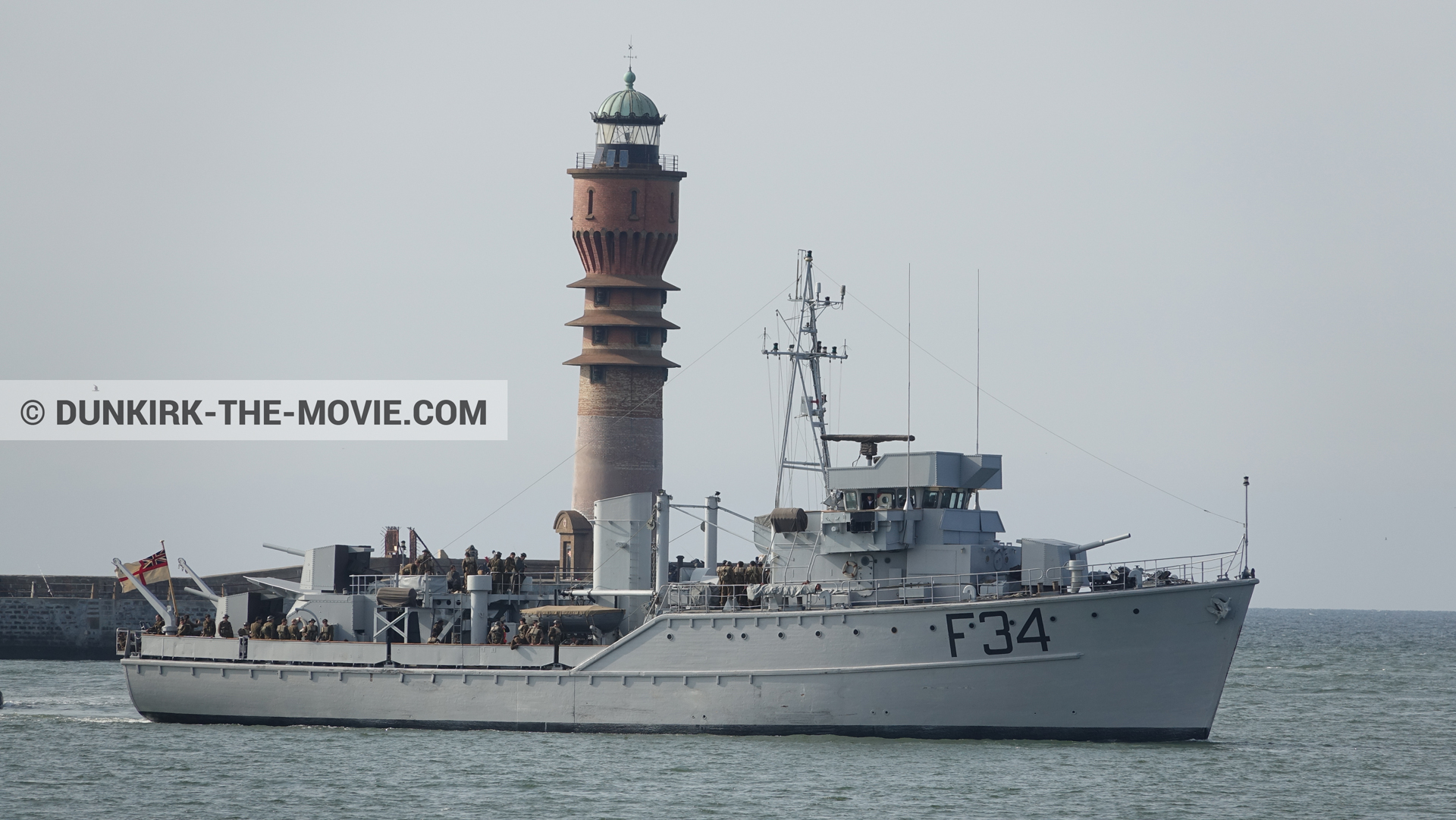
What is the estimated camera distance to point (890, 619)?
116 ft

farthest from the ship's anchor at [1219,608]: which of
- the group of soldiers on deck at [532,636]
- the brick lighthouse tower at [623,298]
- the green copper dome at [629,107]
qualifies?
the green copper dome at [629,107]

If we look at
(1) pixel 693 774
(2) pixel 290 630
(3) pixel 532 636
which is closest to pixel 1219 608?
(1) pixel 693 774

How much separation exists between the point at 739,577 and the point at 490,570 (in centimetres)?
670

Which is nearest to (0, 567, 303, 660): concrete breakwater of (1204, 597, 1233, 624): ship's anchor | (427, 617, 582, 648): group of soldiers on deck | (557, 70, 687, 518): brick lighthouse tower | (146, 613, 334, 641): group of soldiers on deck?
(557, 70, 687, 518): brick lighthouse tower

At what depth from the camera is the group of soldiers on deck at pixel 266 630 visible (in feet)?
135

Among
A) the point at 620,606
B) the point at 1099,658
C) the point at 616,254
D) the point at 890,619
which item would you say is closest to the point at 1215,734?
the point at 1099,658

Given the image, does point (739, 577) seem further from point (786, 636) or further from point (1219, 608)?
point (1219, 608)

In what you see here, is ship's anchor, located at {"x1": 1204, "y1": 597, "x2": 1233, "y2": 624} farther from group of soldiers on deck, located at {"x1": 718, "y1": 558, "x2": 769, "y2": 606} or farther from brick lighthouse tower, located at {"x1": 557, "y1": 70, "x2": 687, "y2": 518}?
brick lighthouse tower, located at {"x1": 557, "y1": 70, "x2": 687, "y2": 518}

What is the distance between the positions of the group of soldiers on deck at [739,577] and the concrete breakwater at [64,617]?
34705mm

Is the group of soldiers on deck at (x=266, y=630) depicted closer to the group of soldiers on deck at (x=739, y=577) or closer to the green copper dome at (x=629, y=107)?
the group of soldiers on deck at (x=739, y=577)

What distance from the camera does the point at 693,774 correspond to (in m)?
32.5

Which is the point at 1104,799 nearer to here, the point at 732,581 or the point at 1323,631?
the point at 732,581

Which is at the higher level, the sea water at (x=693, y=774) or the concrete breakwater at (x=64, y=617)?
the concrete breakwater at (x=64, y=617)

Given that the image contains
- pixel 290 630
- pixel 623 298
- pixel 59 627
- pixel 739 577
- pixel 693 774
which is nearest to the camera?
pixel 693 774
